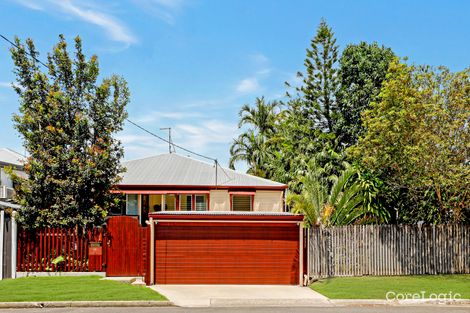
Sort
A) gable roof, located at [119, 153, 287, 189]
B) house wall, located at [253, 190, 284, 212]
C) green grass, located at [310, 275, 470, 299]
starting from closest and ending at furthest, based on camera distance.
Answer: green grass, located at [310, 275, 470, 299] → gable roof, located at [119, 153, 287, 189] → house wall, located at [253, 190, 284, 212]

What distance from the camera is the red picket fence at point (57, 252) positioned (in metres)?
19.8

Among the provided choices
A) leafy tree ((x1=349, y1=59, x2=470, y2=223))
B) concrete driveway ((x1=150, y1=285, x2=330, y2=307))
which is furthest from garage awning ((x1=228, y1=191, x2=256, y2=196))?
concrete driveway ((x1=150, y1=285, x2=330, y2=307))

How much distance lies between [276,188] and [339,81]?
16.6m

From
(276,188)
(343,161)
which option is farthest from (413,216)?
(343,161)

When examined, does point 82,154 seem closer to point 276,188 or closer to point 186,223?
point 186,223

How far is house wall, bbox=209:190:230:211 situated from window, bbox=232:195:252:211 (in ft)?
2.37

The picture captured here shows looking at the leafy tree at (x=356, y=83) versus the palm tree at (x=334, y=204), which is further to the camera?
the leafy tree at (x=356, y=83)

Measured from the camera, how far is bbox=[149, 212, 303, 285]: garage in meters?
18.3

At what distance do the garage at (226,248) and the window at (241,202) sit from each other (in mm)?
10648

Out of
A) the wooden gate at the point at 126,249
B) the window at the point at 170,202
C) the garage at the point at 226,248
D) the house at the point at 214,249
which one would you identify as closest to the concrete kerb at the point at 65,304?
the house at the point at 214,249

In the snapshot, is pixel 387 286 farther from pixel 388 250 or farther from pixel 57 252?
pixel 57 252

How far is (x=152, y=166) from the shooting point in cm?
3142

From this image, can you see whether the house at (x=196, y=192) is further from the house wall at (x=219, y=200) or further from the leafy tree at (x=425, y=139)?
the leafy tree at (x=425, y=139)

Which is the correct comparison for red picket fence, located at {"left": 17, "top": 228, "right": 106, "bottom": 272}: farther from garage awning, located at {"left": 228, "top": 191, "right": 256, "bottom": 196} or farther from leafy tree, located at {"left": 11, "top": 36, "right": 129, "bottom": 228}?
garage awning, located at {"left": 228, "top": 191, "right": 256, "bottom": 196}
